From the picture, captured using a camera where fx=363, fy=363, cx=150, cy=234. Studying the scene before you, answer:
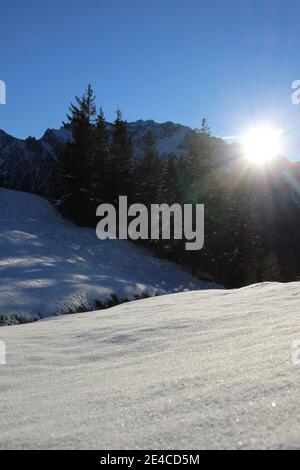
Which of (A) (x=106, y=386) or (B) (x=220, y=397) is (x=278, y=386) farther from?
(A) (x=106, y=386)

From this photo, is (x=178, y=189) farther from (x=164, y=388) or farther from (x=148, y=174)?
(x=164, y=388)

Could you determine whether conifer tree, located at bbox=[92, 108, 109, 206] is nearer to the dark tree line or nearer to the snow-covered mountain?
the dark tree line

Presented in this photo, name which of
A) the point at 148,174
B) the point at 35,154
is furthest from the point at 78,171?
the point at 35,154

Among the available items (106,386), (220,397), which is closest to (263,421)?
(220,397)

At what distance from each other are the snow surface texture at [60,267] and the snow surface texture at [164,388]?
21.4ft

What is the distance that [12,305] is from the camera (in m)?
10.3

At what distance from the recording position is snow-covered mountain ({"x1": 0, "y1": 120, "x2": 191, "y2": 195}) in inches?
3105

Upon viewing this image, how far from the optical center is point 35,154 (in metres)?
96.7

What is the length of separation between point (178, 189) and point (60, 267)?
16.8m

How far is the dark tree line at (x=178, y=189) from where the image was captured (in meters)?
26.8

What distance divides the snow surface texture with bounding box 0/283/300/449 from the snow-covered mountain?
57061 millimetres

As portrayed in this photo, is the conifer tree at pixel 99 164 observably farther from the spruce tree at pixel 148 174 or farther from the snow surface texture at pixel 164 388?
the snow surface texture at pixel 164 388

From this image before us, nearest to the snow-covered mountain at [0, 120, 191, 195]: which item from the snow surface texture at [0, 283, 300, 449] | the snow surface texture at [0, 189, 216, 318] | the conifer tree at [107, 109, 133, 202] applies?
the conifer tree at [107, 109, 133, 202]

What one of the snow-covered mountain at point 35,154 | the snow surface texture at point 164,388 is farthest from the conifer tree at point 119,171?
the snow-covered mountain at point 35,154
